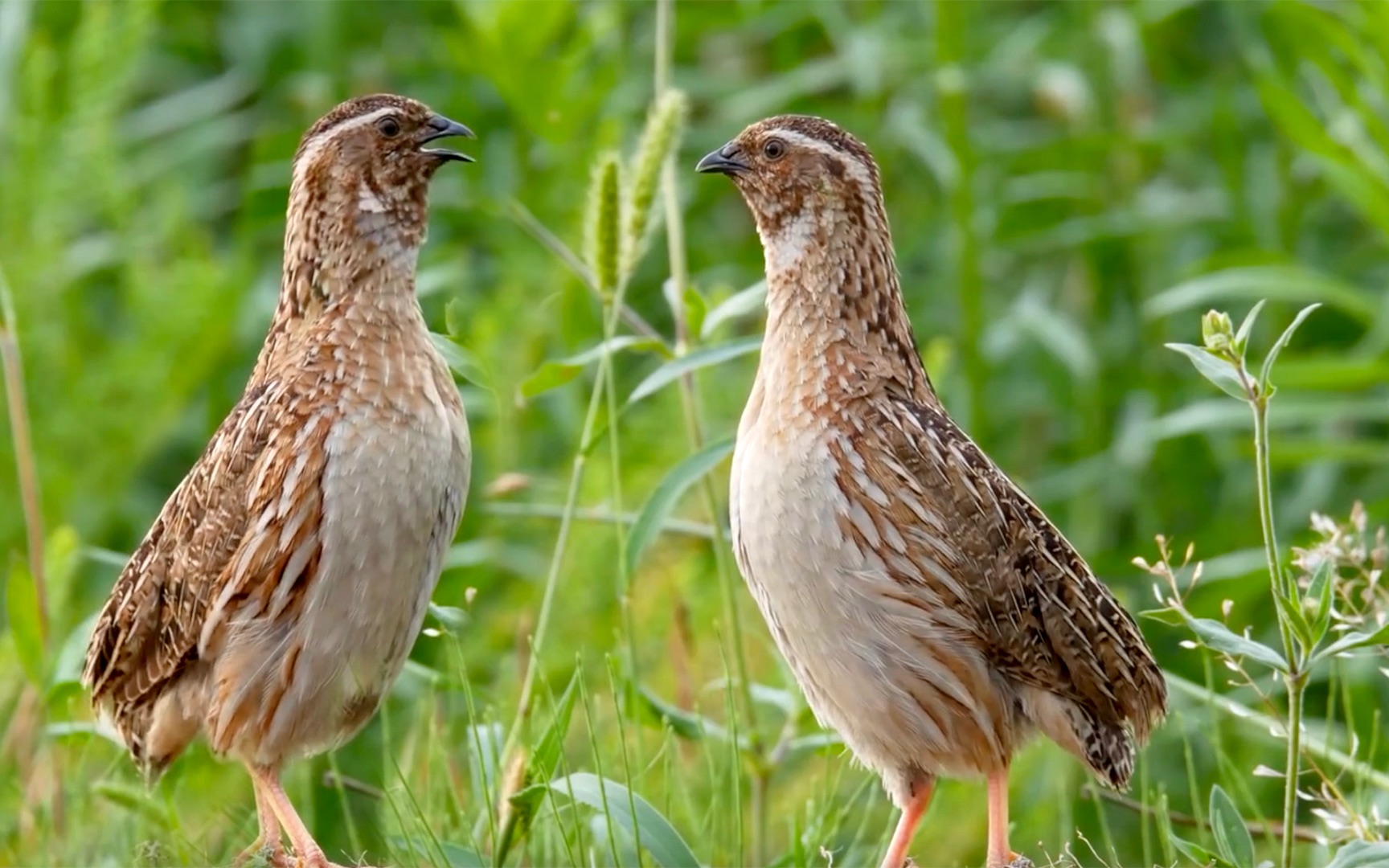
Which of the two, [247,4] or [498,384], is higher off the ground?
[247,4]

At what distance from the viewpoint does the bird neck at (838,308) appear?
190 inches

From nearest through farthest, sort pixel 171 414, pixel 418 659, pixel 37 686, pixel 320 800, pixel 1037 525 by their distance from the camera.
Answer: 1. pixel 1037 525
2. pixel 37 686
3. pixel 320 800
4. pixel 418 659
5. pixel 171 414

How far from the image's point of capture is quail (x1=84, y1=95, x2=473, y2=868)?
4.48 meters

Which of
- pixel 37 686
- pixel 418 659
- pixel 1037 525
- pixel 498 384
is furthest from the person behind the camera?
pixel 418 659

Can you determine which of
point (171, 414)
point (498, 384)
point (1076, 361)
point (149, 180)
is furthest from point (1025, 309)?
point (149, 180)

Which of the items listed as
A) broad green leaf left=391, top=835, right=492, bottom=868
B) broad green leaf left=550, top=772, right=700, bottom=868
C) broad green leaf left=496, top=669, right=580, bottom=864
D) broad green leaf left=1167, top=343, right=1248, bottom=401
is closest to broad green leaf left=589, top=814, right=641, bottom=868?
broad green leaf left=550, top=772, right=700, bottom=868

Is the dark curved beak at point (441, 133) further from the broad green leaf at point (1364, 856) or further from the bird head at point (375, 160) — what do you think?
the broad green leaf at point (1364, 856)

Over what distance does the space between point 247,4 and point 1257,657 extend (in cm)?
758

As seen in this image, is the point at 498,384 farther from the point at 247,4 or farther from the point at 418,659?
the point at 247,4

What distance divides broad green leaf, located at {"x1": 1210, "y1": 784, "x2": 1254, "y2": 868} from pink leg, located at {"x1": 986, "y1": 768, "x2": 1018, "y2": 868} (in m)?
0.68

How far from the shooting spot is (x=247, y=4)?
10266mm

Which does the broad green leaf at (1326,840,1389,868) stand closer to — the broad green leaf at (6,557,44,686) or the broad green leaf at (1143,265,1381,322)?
the broad green leaf at (6,557,44,686)

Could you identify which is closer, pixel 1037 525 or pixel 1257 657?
pixel 1257 657

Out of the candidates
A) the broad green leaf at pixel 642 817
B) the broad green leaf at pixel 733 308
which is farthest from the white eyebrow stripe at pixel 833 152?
the broad green leaf at pixel 642 817
